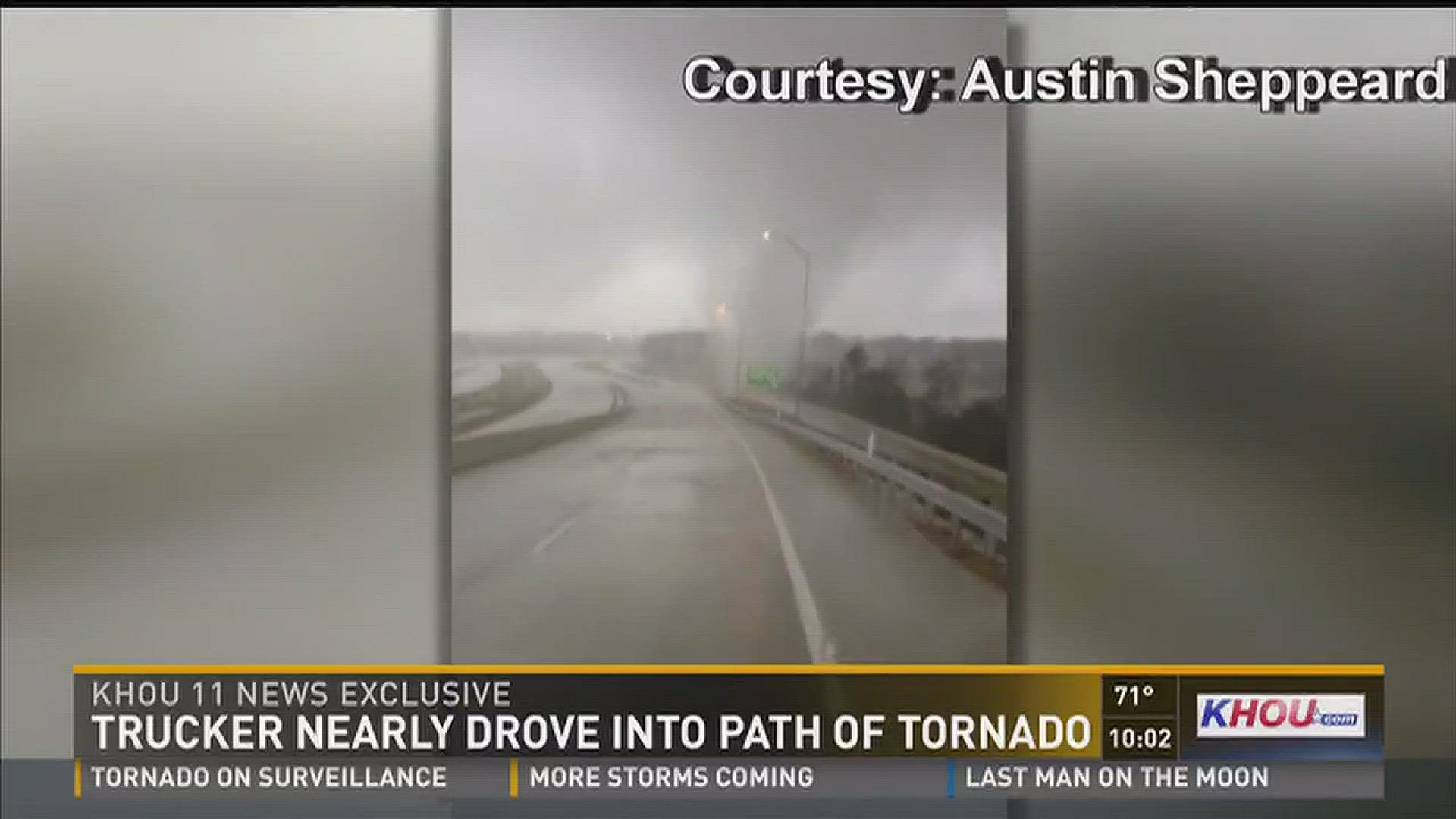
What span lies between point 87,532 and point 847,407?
1.96 m

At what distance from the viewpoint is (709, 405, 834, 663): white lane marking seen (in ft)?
10.3

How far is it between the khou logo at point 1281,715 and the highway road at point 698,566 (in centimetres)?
59

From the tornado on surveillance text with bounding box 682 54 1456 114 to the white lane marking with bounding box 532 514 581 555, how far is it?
3.68ft

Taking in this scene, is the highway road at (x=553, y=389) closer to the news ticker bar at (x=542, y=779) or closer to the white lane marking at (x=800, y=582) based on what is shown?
the white lane marking at (x=800, y=582)

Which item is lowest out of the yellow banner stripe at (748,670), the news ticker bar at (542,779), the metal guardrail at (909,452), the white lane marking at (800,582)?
the news ticker bar at (542,779)

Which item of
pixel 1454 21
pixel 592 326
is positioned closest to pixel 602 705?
pixel 592 326

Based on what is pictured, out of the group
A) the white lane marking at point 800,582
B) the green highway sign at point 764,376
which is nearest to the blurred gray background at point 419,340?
the white lane marking at point 800,582

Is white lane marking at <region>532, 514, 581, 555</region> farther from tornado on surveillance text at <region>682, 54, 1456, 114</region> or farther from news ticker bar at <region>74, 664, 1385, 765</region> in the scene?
tornado on surveillance text at <region>682, 54, 1456, 114</region>

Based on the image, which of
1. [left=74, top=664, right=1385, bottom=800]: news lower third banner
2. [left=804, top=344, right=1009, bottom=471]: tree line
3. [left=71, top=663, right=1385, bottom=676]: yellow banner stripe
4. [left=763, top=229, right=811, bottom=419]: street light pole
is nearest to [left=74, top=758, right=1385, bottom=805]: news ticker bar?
[left=74, top=664, right=1385, bottom=800]: news lower third banner

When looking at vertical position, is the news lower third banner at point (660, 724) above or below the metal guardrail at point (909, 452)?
below

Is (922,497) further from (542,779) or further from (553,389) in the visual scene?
(542,779)

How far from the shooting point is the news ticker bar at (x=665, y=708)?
3.14m

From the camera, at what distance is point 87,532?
3129mm

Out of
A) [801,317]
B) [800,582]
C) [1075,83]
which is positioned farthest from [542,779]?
[1075,83]
